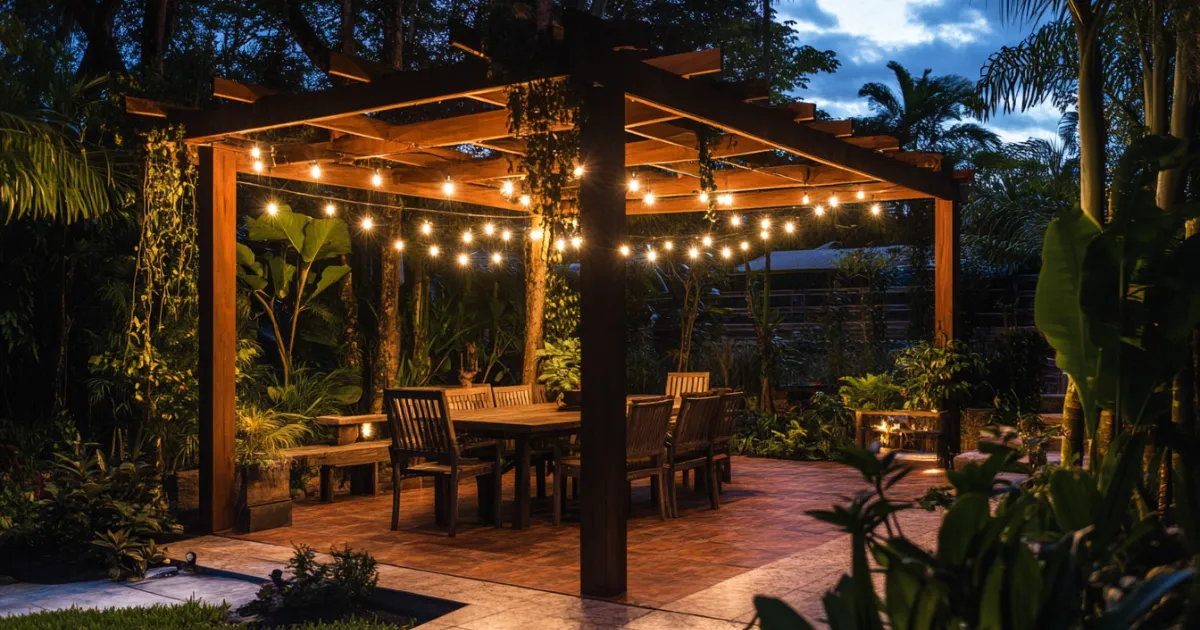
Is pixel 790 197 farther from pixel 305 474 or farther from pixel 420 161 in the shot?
pixel 305 474

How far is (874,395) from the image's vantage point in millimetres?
11438

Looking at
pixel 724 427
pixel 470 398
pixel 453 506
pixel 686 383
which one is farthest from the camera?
pixel 686 383

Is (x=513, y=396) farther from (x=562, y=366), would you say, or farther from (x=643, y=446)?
(x=643, y=446)

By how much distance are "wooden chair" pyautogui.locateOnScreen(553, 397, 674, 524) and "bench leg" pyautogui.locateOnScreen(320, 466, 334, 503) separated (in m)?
2.06

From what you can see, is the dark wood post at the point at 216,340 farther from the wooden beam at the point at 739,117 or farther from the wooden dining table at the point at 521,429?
the wooden beam at the point at 739,117

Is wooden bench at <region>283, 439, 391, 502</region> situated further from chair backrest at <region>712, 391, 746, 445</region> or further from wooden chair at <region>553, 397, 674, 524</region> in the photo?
chair backrest at <region>712, 391, 746, 445</region>

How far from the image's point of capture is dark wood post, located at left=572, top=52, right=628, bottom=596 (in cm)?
572

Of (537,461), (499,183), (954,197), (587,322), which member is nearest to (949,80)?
(954,197)

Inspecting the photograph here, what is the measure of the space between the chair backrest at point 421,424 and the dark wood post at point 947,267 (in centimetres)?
573

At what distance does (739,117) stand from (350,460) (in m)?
4.13

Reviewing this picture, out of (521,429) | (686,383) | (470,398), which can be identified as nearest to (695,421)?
(521,429)

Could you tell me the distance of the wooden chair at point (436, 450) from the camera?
7520mm

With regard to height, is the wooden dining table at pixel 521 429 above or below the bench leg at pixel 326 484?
above

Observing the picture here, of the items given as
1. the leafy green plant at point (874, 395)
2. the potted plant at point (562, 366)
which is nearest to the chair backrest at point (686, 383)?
the potted plant at point (562, 366)
